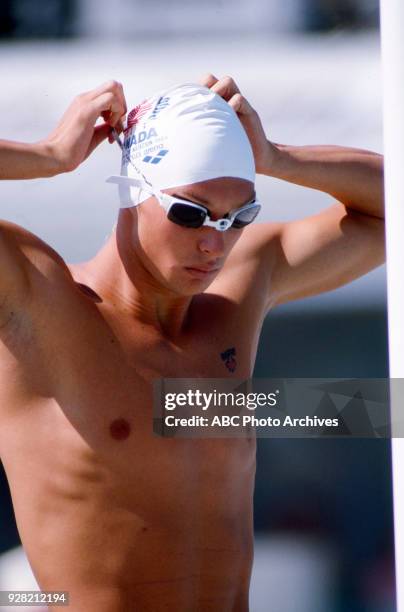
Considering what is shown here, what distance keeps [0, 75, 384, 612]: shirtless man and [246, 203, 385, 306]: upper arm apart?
194 millimetres

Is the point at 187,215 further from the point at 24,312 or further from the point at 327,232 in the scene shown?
the point at 327,232

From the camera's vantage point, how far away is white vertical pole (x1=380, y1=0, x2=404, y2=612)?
94 cm

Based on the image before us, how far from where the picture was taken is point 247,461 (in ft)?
5.41

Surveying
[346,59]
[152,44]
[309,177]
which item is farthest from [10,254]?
[346,59]

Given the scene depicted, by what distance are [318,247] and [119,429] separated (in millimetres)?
539

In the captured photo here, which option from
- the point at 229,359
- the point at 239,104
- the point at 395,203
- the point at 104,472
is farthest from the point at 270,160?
the point at 395,203

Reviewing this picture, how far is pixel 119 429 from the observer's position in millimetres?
1507

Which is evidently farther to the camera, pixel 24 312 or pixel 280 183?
pixel 280 183

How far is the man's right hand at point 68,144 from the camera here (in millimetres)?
1412

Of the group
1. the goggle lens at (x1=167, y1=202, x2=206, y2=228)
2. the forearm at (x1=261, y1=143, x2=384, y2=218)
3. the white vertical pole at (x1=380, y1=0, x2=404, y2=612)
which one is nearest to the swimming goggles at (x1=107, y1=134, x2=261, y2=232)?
the goggle lens at (x1=167, y1=202, x2=206, y2=228)

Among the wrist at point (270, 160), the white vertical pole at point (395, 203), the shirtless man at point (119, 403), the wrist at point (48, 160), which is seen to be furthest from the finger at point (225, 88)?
the white vertical pole at point (395, 203)

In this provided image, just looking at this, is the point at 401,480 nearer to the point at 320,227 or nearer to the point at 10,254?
the point at 10,254

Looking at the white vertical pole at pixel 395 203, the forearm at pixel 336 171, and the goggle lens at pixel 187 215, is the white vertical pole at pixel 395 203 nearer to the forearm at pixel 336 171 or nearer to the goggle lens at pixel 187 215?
the goggle lens at pixel 187 215

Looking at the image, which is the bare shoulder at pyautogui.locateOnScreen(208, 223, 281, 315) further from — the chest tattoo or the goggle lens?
the goggle lens
